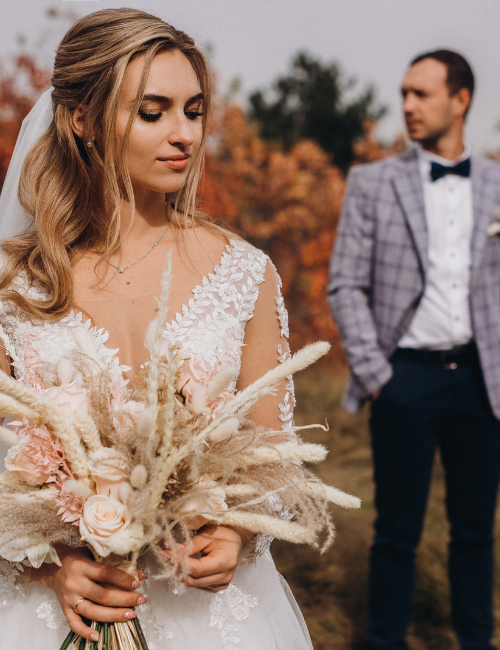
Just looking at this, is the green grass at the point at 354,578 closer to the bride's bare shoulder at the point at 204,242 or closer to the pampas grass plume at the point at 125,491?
the bride's bare shoulder at the point at 204,242

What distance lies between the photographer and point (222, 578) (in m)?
1.54

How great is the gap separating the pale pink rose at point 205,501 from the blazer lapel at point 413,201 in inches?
84.1

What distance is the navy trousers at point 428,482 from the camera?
3223 mm

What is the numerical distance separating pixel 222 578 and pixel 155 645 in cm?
33

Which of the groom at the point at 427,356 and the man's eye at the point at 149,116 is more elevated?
the man's eye at the point at 149,116

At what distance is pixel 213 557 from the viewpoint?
1.50m

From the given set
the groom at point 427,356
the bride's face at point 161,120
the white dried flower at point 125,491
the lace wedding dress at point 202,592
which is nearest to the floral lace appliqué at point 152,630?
the lace wedding dress at point 202,592

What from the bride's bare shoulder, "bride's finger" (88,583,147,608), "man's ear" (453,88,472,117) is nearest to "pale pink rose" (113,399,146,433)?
"bride's finger" (88,583,147,608)

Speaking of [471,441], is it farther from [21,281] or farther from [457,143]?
[21,281]

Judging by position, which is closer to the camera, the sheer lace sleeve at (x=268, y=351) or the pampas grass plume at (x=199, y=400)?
the pampas grass plume at (x=199, y=400)

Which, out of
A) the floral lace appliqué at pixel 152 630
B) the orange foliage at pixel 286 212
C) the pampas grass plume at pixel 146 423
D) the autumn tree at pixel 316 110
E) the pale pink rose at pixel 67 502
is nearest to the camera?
the pampas grass plume at pixel 146 423

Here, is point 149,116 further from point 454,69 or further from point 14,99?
point 14,99

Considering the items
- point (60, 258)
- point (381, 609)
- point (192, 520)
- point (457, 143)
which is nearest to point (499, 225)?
point (457, 143)

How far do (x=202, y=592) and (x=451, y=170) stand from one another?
7.82 ft
